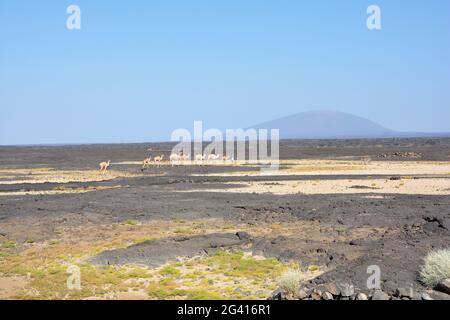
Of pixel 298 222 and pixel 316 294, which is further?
pixel 298 222

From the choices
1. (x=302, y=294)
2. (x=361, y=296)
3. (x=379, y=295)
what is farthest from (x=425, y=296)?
(x=302, y=294)

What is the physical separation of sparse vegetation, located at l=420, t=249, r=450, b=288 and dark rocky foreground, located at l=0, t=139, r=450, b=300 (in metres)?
0.22

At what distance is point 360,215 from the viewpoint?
22.9 m

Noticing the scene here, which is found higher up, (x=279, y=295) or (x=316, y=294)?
(x=316, y=294)

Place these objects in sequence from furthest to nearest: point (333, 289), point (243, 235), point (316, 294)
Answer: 1. point (243, 235)
2. point (333, 289)
3. point (316, 294)

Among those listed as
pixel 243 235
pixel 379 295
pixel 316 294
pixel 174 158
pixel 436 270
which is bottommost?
pixel 243 235

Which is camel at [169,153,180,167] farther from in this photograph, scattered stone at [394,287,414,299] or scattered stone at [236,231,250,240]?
scattered stone at [394,287,414,299]

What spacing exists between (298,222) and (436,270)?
34.2 ft

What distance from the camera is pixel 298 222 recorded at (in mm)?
22672

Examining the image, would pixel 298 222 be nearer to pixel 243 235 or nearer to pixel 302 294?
pixel 243 235

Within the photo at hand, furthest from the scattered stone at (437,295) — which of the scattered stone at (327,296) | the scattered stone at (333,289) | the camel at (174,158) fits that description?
the camel at (174,158)

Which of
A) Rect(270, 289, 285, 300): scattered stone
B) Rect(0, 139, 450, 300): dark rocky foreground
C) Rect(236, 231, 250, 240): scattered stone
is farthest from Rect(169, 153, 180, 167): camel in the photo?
Rect(270, 289, 285, 300): scattered stone

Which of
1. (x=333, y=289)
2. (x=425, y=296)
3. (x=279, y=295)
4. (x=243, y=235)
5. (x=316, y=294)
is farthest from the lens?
(x=243, y=235)
